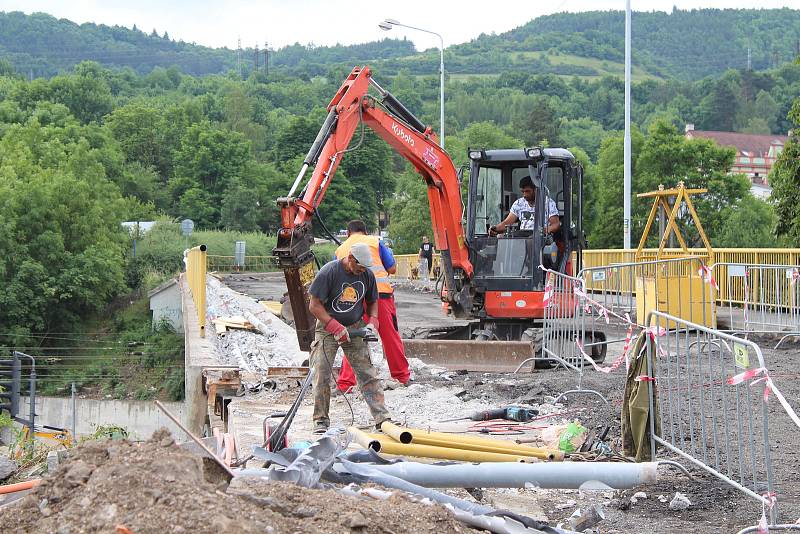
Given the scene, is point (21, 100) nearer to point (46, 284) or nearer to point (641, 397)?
point (46, 284)

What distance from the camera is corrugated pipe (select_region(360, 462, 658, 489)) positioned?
6508mm

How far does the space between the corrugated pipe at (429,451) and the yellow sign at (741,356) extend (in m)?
1.63

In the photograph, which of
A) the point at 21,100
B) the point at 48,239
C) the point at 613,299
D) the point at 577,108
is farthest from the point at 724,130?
the point at 613,299

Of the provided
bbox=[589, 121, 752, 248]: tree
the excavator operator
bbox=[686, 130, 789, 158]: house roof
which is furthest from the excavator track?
bbox=[686, 130, 789, 158]: house roof

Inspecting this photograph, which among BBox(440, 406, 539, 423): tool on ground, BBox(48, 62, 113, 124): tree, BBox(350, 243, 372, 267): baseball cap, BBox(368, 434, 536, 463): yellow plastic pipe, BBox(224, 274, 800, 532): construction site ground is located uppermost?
BBox(48, 62, 113, 124): tree

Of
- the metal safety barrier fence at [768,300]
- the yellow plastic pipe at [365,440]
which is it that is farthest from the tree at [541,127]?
the yellow plastic pipe at [365,440]

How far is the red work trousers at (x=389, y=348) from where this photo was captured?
10.7 meters

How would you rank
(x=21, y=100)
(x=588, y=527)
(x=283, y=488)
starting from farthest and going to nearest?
(x=21, y=100) < (x=588, y=527) < (x=283, y=488)

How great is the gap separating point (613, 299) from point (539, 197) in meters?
3.98

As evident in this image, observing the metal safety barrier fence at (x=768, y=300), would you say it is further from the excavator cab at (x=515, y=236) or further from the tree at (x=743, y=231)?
the tree at (x=743, y=231)

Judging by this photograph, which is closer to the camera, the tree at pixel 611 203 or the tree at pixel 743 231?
the tree at pixel 743 231

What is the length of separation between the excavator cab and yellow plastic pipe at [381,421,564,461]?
24.1ft

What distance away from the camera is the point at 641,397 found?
25.1 ft

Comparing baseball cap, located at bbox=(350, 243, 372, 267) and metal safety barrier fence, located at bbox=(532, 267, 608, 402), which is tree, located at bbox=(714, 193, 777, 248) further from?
baseball cap, located at bbox=(350, 243, 372, 267)
